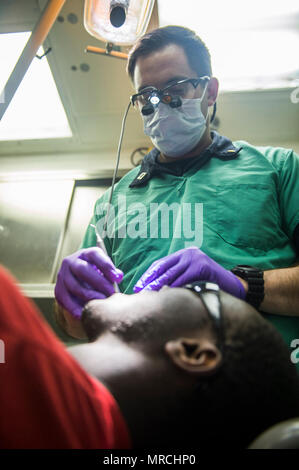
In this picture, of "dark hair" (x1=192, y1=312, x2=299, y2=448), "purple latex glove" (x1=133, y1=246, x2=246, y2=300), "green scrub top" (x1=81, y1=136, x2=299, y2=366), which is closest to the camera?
"dark hair" (x1=192, y1=312, x2=299, y2=448)

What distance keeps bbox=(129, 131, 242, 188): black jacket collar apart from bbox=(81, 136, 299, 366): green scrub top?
0.06 feet

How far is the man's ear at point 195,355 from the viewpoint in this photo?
0.54 meters

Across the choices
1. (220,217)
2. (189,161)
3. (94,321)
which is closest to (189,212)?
(220,217)

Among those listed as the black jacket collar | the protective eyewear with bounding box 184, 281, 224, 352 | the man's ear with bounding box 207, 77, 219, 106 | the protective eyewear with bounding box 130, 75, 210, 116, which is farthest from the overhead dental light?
the protective eyewear with bounding box 184, 281, 224, 352

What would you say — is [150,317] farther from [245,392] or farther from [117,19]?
[117,19]

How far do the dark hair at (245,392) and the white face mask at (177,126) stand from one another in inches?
36.4

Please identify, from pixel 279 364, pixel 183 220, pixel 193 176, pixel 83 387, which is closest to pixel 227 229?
pixel 183 220

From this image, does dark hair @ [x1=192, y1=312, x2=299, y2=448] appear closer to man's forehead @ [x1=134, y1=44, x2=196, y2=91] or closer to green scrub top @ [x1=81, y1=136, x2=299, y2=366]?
green scrub top @ [x1=81, y1=136, x2=299, y2=366]

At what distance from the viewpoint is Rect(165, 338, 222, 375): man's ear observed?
54 cm

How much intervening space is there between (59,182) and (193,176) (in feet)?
4.10

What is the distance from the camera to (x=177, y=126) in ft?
4.28

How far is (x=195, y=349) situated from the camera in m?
0.58

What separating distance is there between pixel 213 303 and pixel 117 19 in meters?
1.21

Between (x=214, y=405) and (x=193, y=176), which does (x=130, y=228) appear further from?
(x=214, y=405)
